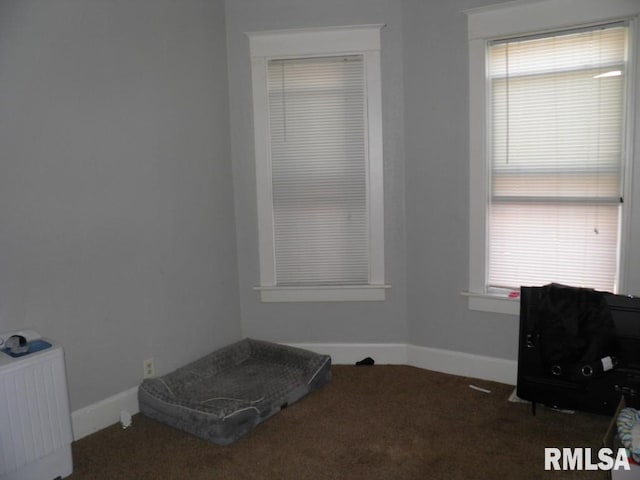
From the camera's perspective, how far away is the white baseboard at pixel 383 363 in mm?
2828

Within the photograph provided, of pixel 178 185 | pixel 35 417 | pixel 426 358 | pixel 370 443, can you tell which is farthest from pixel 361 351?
pixel 35 417

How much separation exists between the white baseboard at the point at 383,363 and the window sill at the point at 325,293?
12.4 inches

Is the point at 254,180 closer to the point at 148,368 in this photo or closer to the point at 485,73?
the point at 148,368

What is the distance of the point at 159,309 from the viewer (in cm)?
317

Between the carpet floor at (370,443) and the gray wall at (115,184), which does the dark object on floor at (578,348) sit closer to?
the carpet floor at (370,443)

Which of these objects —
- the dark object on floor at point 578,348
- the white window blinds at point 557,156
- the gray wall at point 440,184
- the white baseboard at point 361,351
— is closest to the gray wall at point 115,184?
the white baseboard at point 361,351

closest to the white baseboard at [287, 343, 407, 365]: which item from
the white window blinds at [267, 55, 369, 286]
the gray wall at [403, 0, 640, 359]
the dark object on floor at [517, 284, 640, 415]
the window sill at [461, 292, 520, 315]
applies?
the gray wall at [403, 0, 640, 359]

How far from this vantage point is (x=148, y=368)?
3.12 metres

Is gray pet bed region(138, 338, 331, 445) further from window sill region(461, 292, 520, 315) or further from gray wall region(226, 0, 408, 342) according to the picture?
window sill region(461, 292, 520, 315)

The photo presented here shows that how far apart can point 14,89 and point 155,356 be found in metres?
1.57

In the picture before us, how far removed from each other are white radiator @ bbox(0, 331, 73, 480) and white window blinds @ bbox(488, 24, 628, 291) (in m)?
2.43

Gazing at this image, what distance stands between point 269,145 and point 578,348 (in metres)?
2.19

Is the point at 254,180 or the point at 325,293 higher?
the point at 254,180

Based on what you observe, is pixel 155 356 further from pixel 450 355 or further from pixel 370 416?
pixel 450 355
